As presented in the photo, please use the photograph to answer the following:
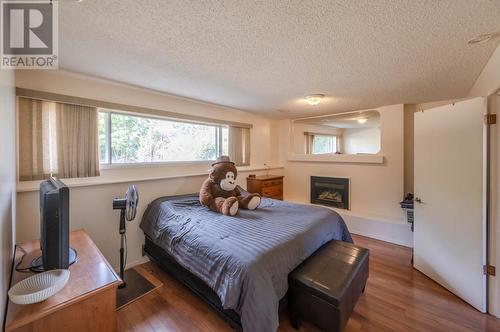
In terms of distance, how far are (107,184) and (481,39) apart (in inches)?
139

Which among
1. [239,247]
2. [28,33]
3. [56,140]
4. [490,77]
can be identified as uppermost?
[28,33]

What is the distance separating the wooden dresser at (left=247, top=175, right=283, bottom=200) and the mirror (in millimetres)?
1077

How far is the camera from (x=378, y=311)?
1.80 meters

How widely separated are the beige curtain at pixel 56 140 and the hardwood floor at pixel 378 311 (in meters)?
1.48

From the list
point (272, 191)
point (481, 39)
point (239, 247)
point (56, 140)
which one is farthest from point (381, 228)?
point (56, 140)

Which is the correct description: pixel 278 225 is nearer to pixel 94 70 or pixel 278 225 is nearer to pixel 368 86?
pixel 368 86

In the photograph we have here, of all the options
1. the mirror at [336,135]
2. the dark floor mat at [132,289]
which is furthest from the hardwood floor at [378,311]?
the mirror at [336,135]

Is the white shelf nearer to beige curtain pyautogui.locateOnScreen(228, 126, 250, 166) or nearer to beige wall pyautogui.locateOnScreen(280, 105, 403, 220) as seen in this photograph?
beige curtain pyautogui.locateOnScreen(228, 126, 250, 166)

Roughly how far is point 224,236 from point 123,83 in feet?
6.99

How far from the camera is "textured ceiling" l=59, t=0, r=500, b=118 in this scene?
3.87 feet

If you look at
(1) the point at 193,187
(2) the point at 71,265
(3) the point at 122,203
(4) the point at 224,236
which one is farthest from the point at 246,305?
(1) the point at 193,187

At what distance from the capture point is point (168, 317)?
1.75 meters

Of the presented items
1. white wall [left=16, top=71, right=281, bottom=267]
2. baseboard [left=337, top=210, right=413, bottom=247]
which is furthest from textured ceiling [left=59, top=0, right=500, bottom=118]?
baseboard [left=337, top=210, right=413, bottom=247]

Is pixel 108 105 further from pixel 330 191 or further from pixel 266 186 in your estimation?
pixel 330 191
